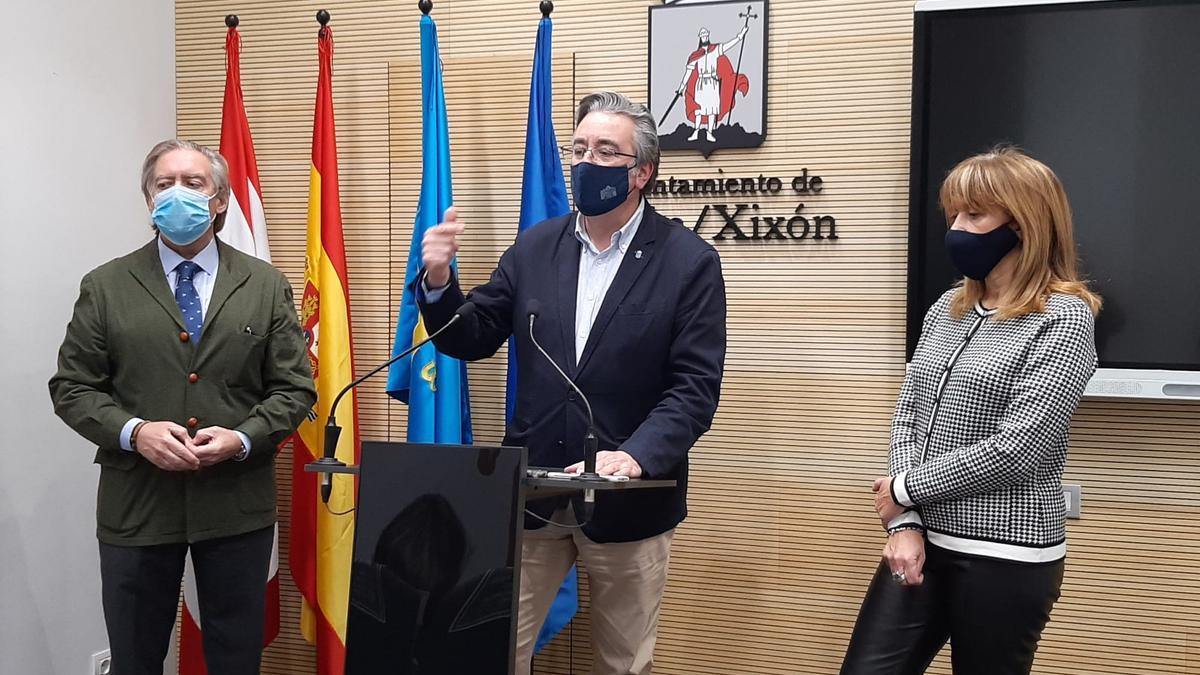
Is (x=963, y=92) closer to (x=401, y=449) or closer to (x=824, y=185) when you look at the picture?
(x=824, y=185)

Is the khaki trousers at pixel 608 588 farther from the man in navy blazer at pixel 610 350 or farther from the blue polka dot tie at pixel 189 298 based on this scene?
the blue polka dot tie at pixel 189 298

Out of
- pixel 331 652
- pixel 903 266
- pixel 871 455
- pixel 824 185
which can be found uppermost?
pixel 824 185

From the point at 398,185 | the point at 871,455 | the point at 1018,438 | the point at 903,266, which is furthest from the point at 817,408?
the point at 398,185

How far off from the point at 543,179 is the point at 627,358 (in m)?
0.93

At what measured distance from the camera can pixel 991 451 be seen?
2.02 m

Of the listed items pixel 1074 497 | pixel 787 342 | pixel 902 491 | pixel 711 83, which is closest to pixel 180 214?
pixel 711 83

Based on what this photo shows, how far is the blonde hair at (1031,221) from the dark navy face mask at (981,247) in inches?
1.1

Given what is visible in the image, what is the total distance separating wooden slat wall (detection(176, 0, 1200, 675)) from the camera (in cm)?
280

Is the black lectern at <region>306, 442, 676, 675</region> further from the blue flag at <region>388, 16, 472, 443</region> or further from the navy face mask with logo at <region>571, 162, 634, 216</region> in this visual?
the blue flag at <region>388, 16, 472, 443</region>

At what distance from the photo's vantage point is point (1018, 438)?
79.0 inches

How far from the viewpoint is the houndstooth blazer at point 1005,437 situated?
2.02 m

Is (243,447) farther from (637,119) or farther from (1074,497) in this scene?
(1074,497)

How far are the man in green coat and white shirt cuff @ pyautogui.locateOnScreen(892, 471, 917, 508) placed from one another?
144cm

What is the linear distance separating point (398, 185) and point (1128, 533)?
2330 millimetres
